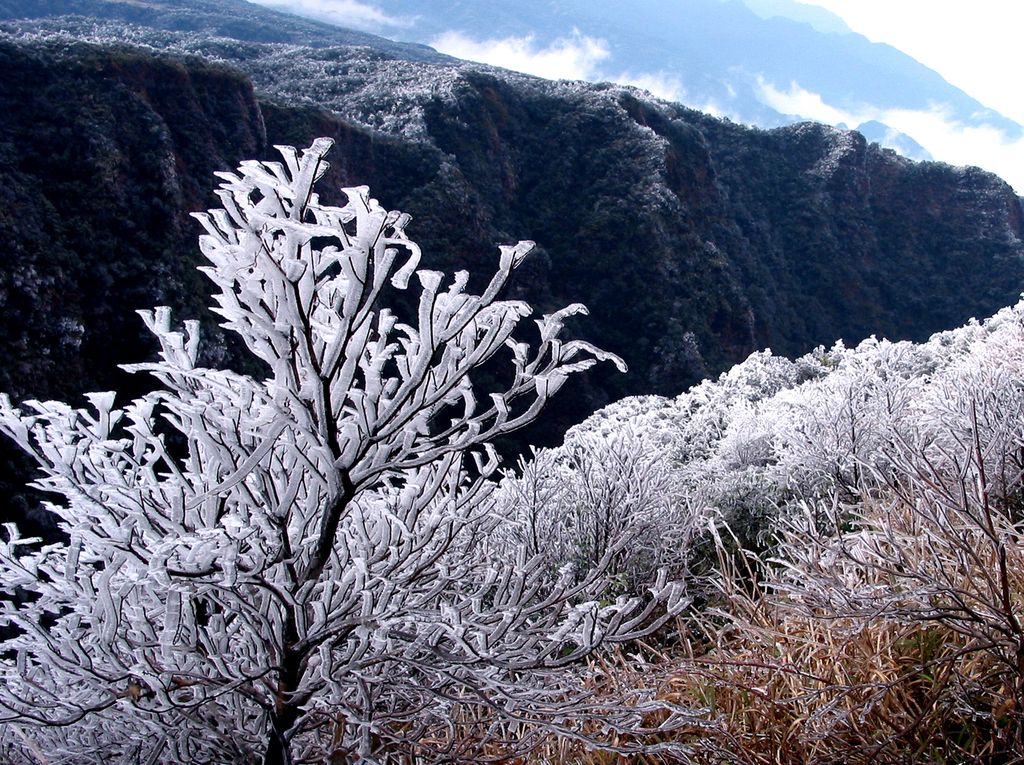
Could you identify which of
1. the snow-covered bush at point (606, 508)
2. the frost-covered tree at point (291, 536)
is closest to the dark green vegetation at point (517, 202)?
the snow-covered bush at point (606, 508)

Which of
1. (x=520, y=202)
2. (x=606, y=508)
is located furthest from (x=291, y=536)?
(x=520, y=202)

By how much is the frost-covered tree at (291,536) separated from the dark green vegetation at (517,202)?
1739 centimetres

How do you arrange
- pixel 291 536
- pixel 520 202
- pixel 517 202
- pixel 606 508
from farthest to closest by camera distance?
pixel 520 202
pixel 517 202
pixel 606 508
pixel 291 536

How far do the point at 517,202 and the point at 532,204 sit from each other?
34.0 inches

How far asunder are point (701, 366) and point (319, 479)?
99.5 feet

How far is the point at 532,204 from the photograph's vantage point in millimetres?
37531

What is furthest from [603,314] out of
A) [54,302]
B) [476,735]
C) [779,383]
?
[476,735]

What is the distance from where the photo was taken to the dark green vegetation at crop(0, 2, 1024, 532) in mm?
19703

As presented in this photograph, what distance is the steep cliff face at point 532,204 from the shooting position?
1967 cm

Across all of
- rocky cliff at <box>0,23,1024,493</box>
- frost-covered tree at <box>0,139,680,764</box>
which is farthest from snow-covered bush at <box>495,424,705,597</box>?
rocky cliff at <box>0,23,1024,493</box>

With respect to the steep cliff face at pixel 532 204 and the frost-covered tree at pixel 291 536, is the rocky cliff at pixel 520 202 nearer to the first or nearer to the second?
the steep cliff face at pixel 532 204

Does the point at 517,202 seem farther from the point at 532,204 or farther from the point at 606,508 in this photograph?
the point at 606,508

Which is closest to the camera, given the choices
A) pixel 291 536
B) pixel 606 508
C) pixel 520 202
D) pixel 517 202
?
pixel 291 536

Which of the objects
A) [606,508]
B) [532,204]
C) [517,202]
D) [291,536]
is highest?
[532,204]
